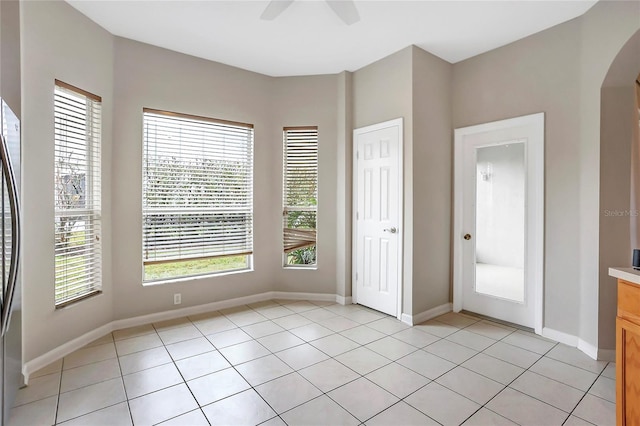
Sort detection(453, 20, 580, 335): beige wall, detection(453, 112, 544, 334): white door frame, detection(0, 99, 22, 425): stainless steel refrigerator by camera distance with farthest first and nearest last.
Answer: detection(453, 112, 544, 334): white door frame < detection(453, 20, 580, 335): beige wall < detection(0, 99, 22, 425): stainless steel refrigerator

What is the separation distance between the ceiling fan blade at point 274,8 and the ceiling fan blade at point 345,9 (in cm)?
33

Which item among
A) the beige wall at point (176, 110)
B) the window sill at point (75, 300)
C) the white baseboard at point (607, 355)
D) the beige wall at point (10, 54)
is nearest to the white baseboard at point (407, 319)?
the white baseboard at point (607, 355)

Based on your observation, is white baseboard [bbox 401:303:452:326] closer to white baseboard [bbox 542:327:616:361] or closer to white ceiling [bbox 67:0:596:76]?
white baseboard [bbox 542:327:616:361]

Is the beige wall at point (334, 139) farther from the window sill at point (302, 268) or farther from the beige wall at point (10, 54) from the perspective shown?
the beige wall at point (10, 54)

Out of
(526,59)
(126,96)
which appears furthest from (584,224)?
(126,96)

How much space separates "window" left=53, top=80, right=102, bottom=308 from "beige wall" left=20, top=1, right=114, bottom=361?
3.9 inches

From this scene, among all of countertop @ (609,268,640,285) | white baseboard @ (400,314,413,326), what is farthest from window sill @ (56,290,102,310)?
countertop @ (609,268,640,285)

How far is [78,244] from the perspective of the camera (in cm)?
294

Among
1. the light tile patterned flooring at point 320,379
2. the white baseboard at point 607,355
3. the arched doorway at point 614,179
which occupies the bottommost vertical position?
the light tile patterned flooring at point 320,379

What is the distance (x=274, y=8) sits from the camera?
2.58 metres

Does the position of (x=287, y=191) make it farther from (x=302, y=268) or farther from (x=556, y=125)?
(x=556, y=125)

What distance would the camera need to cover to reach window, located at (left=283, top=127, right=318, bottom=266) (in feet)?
14.0

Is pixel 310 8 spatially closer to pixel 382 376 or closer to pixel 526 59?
pixel 526 59

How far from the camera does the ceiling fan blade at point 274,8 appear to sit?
2.49 m
